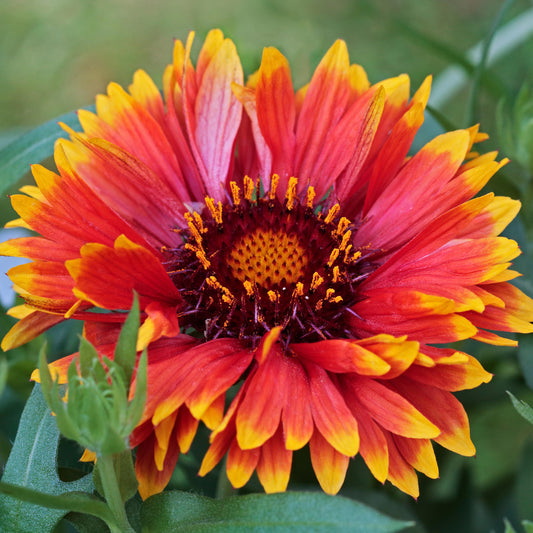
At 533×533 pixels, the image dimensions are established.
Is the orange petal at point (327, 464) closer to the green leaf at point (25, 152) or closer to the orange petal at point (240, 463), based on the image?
the orange petal at point (240, 463)

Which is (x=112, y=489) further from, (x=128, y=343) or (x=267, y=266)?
(x=267, y=266)

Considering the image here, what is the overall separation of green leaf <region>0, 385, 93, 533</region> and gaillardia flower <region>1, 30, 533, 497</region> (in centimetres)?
5

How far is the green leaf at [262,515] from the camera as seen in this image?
362 millimetres

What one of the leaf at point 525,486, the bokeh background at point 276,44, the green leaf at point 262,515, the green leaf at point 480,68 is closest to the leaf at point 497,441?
the bokeh background at point 276,44

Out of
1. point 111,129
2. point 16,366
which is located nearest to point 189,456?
point 16,366

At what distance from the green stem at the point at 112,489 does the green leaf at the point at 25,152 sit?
0.29 metres

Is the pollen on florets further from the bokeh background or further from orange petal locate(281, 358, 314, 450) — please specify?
the bokeh background

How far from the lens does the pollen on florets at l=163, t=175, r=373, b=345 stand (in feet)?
1.86

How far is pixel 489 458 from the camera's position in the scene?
1.00 m

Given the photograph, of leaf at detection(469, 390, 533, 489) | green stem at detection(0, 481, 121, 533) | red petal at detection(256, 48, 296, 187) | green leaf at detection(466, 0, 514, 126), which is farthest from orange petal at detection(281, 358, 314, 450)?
leaf at detection(469, 390, 533, 489)

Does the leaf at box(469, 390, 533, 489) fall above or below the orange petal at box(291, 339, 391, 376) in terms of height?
below

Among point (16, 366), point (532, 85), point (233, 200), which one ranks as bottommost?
point (16, 366)

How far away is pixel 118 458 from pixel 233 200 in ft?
1.09

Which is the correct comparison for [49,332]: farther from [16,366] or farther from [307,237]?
[307,237]
